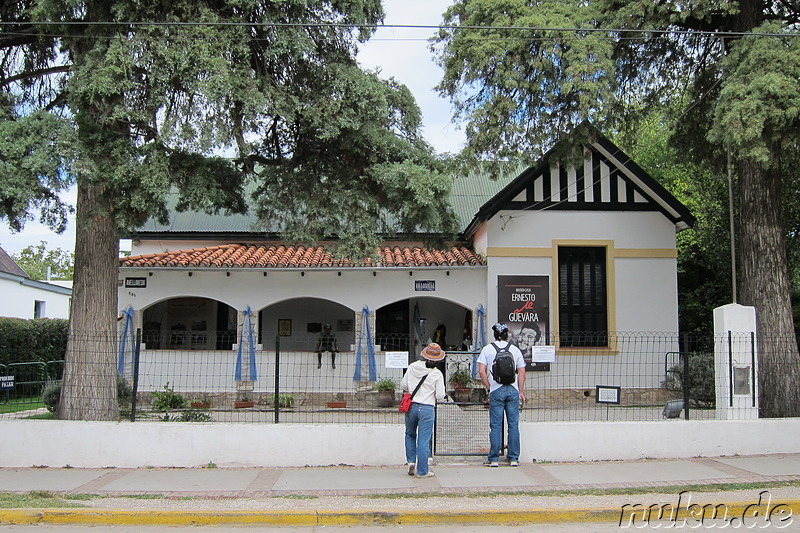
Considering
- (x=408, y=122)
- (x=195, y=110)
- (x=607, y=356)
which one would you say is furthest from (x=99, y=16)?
(x=607, y=356)

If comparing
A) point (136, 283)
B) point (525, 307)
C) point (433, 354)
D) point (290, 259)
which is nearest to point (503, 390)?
point (433, 354)

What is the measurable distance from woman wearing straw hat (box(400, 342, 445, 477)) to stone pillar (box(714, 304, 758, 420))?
4585 mm

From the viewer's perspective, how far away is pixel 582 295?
56.2 feet

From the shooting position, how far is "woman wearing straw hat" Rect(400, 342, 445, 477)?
8766mm

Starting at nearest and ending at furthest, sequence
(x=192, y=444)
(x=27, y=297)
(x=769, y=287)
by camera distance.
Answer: (x=192, y=444) → (x=769, y=287) → (x=27, y=297)

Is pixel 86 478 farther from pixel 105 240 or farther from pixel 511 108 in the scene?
pixel 511 108

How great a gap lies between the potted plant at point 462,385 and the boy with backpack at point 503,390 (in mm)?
5883

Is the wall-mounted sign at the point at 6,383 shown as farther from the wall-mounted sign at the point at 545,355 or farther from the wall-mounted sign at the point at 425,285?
the wall-mounted sign at the point at 545,355

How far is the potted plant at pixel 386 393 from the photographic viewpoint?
1577 centimetres

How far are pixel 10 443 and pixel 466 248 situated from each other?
1202cm

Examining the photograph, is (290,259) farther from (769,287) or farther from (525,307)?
(769,287)

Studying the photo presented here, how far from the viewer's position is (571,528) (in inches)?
279

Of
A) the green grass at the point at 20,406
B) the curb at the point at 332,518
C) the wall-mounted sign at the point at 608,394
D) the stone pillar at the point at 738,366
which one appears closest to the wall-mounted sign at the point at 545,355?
the wall-mounted sign at the point at 608,394

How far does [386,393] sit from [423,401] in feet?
23.3
